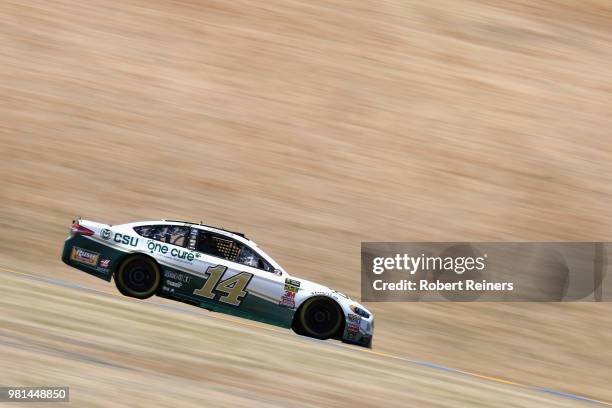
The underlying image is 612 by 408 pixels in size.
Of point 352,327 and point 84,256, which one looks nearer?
point 84,256

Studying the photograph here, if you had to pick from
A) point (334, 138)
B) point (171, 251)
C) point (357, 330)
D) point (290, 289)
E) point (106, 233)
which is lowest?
point (357, 330)

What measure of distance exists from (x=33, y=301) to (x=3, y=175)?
6.22m

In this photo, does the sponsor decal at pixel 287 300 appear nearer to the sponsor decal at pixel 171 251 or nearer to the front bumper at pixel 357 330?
the front bumper at pixel 357 330

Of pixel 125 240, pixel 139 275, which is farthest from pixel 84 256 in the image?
pixel 139 275

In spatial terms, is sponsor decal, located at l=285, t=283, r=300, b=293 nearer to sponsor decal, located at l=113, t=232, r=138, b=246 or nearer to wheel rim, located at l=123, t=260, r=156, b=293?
wheel rim, located at l=123, t=260, r=156, b=293

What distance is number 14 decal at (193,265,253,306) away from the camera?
10.4 metres

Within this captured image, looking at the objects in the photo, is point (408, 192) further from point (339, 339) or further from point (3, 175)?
point (3, 175)

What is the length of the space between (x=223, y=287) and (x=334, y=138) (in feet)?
26.7

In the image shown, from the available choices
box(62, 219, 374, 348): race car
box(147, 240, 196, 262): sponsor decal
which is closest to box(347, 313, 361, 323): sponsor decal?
box(62, 219, 374, 348): race car

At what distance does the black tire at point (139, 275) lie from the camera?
408 inches

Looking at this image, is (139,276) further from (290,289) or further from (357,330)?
(357,330)

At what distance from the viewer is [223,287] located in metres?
10.4

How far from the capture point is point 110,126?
17391 mm

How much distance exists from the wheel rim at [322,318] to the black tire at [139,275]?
1.92 metres
